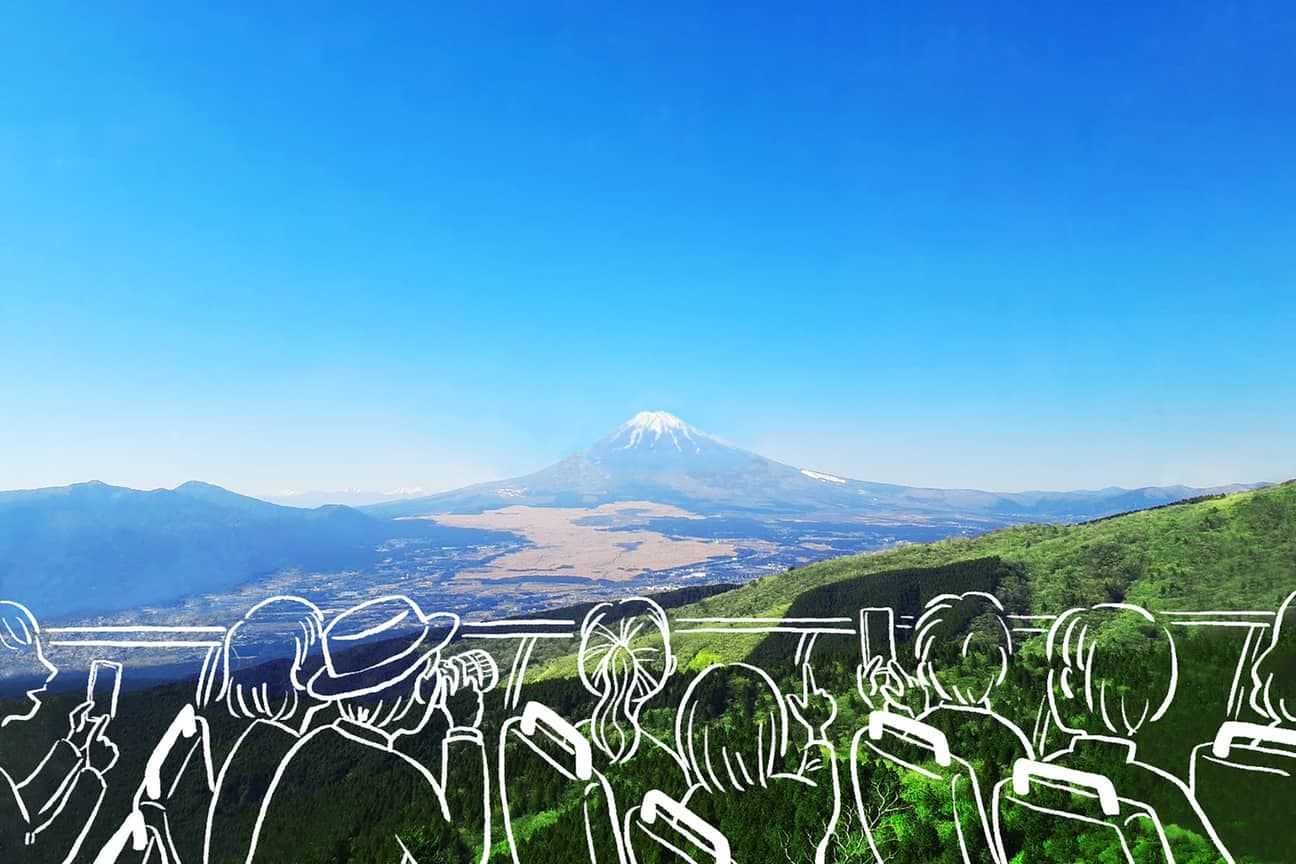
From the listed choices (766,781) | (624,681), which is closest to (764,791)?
(766,781)

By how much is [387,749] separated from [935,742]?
33.2 feet

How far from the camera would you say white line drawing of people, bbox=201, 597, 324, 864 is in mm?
13820

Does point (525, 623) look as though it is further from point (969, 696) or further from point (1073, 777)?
point (969, 696)

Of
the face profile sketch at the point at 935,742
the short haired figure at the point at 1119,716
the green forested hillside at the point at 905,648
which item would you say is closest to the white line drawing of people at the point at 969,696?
the face profile sketch at the point at 935,742

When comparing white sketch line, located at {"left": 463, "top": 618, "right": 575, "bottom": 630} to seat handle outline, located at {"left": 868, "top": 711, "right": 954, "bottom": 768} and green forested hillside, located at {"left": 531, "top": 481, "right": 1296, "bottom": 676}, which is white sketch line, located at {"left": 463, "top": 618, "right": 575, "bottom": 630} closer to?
seat handle outline, located at {"left": 868, "top": 711, "right": 954, "bottom": 768}

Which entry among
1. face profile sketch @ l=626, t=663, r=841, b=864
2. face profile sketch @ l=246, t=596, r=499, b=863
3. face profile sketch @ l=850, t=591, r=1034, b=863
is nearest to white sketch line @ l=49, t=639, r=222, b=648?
face profile sketch @ l=246, t=596, r=499, b=863

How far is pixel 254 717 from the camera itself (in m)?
14.0

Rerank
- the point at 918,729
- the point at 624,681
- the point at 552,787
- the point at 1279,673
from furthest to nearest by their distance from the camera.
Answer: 1. the point at 552,787
2. the point at 1279,673
3. the point at 624,681
4. the point at 918,729

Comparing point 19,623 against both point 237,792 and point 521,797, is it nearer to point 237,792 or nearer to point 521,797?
point 521,797

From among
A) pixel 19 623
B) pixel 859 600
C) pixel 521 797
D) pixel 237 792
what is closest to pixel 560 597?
pixel 859 600

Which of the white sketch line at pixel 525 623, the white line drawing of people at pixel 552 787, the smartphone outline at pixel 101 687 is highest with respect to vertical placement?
the white sketch line at pixel 525 623

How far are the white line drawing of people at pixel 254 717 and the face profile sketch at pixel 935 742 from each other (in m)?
10.7

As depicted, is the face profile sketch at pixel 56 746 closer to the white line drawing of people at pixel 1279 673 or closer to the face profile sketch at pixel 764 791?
the face profile sketch at pixel 764 791

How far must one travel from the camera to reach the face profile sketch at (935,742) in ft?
46.5
